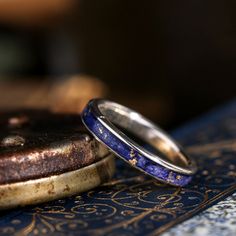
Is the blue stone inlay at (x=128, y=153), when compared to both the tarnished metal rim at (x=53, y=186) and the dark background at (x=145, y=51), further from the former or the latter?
the dark background at (x=145, y=51)

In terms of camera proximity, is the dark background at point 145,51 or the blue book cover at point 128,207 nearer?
the blue book cover at point 128,207

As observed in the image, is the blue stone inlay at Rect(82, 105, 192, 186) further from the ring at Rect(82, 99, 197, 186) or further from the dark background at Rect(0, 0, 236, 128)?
the dark background at Rect(0, 0, 236, 128)

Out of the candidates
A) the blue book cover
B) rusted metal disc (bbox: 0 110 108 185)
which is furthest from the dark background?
rusted metal disc (bbox: 0 110 108 185)

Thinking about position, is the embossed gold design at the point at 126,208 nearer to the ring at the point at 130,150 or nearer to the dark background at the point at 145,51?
the ring at the point at 130,150

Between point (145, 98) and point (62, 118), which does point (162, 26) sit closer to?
point (145, 98)

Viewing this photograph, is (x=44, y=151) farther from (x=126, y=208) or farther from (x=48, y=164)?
(x=126, y=208)

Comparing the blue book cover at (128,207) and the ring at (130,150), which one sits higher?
the ring at (130,150)

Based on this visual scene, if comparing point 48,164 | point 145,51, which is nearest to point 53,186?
point 48,164

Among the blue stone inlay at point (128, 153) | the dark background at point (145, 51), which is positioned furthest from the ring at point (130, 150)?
the dark background at point (145, 51)
